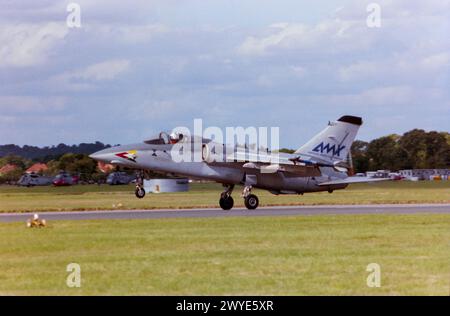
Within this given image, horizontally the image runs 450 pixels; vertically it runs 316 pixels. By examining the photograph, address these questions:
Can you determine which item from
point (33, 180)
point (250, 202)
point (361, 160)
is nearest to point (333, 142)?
point (250, 202)

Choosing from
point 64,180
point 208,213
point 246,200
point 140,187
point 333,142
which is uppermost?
point 64,180

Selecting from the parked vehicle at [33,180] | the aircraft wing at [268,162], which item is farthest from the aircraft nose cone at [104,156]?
the parked vehicle at [33,180]

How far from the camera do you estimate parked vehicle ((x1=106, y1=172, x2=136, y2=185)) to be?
8862 cm

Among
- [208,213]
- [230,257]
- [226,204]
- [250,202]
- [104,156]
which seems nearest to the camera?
[230,257]

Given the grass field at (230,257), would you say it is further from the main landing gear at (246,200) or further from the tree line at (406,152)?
the tree line at (406,152)

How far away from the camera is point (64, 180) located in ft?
293

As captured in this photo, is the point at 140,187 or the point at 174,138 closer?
the point at 140,187

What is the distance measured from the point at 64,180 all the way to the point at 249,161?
193ft

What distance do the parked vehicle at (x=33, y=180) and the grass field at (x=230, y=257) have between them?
71.4m

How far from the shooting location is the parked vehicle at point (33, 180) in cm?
9431

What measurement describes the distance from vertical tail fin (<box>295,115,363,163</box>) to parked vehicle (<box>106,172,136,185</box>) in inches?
2154

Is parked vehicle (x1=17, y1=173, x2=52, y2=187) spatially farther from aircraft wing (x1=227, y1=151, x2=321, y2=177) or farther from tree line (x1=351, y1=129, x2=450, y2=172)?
aircraft wing (x1=227, y1=151, x2=321, y2=177)

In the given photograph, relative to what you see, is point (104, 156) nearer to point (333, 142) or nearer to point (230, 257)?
point (333, 142)
